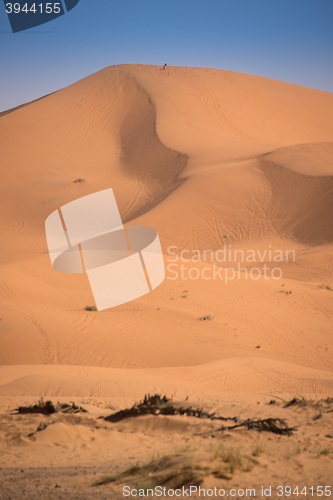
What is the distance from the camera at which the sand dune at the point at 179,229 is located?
752 centimetres

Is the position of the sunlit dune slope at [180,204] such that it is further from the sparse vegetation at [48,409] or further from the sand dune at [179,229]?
the sparse vegetation at [48,409]

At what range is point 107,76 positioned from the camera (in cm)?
4500

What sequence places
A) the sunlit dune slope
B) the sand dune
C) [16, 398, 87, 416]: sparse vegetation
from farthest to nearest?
1. the sunlit dune slope
2. the sand dune
3. [16, 398, 87, 416]: sparse vegetation

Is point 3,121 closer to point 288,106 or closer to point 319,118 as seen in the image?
point 288,106

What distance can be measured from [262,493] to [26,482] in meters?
1.89

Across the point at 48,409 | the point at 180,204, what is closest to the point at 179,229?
the point at 180,204

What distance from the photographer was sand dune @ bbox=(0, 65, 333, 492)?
7520 millimetres

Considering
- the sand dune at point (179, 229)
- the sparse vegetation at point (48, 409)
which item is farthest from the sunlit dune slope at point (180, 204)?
the sparse vegetation at point (48, 409)

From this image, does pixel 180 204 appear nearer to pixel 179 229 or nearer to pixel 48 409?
pixel 179 229

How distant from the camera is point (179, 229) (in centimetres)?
2292

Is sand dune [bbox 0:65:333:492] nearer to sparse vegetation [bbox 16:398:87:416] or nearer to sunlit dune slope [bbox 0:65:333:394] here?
sunlit dune slope [bbox 0:65:333:394]

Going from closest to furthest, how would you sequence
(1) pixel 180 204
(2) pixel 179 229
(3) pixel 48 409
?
(3) pixel 48 409 < (2) pixel 179 229 < (1) pixel 180 204

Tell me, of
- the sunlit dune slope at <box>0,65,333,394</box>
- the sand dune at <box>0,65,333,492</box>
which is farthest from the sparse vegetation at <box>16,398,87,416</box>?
the sunlit dune slope at <box>0,65,333,394</box>

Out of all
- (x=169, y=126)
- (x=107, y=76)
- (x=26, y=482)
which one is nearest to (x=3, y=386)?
(x=26, y=482)
